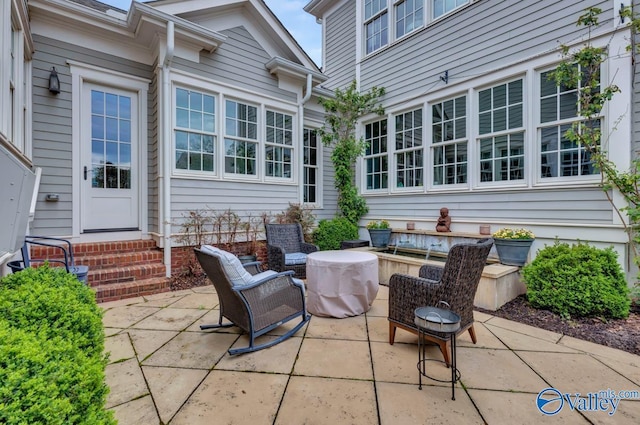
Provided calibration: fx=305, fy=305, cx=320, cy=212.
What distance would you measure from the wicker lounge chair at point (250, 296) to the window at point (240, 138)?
11.3 ft

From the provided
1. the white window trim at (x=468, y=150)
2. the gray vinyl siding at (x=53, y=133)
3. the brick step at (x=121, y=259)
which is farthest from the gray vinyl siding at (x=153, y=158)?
the white window trim at (x=468, y=150)

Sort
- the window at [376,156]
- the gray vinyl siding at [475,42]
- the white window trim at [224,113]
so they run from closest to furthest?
1. the gray vinyl siding at [475,42]
2. the white window trim at [224,113]
3. the window at [376,156]

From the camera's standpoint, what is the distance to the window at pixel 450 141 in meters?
Answer: 5.88

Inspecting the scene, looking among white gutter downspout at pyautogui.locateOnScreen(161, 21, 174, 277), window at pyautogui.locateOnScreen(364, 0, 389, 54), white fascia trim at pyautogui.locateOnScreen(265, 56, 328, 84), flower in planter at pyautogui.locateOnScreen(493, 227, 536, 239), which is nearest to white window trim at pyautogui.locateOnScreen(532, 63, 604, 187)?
flower in planter at pyautogui.locateOnScreen(493, 227, 536, 239)

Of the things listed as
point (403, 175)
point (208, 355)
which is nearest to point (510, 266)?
point (403, 175)

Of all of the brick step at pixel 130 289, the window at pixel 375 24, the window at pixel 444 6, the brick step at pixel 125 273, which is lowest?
the brick step at pixel 130 289

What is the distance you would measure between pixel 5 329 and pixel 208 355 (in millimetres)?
1630

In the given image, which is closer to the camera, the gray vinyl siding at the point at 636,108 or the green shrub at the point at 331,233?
the gray vinyl siding at the point at 636,108

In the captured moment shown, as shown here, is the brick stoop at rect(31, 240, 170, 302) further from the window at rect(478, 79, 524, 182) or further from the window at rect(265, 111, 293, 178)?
the window at rect(478, 79, 524, 182)

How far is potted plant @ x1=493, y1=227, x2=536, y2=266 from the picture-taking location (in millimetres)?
4523

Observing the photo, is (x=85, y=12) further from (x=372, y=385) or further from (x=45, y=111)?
(x=372, y=385)

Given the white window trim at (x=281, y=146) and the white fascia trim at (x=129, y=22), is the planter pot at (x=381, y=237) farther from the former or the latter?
the white fascia trim at (x=129, y=22)

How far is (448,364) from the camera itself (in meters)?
2.51

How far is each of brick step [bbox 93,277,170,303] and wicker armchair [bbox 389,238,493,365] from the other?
3617 millimetres
